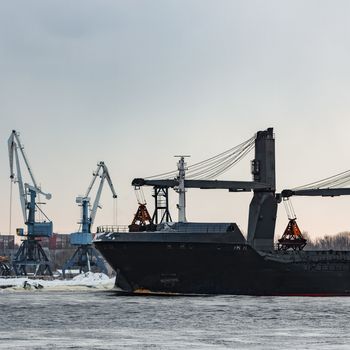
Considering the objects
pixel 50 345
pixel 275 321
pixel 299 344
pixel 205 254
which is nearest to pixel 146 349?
pixel 50 345

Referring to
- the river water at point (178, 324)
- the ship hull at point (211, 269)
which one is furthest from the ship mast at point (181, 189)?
the river water at point (178, 324)

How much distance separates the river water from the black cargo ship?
4.82 metres

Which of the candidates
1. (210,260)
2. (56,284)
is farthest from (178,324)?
(56,284)

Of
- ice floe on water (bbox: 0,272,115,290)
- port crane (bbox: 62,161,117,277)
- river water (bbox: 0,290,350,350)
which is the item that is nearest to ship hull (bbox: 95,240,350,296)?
river water (bbox: 0,290,350,350)

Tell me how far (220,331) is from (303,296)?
36342mm

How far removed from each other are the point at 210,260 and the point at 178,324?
27.6 meters

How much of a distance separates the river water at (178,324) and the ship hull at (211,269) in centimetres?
476

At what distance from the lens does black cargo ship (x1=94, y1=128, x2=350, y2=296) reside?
81.6 meters

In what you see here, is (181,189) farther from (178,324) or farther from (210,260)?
(178,324)

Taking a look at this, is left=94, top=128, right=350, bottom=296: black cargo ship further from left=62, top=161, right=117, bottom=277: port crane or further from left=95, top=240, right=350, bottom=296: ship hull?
left=62, top=161, right=117, bottom=277: port crane

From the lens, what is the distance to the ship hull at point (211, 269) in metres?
81.4

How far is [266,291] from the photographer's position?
8381 cm

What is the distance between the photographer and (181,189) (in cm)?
8712

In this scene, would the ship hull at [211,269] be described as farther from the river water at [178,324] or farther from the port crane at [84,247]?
the port crane at [84,247]
